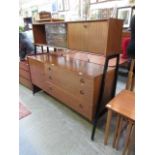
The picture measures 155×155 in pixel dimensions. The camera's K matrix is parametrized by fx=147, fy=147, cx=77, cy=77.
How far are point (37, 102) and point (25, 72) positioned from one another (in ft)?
2.47

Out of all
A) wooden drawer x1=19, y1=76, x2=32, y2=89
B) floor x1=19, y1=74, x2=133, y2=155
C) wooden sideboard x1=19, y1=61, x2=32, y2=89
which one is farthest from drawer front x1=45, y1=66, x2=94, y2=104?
wooden drawer x1=19, y1=76, x2=32, y2=89

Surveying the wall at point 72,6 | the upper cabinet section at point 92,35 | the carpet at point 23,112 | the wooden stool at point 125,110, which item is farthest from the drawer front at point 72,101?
the wall at point 72,6

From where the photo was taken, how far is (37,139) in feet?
5.89

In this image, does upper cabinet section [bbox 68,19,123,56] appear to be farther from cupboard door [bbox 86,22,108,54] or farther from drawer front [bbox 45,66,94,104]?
drawer front [bbox 45,66,94,104]

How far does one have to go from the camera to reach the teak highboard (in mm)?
1502

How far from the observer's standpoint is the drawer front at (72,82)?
1.66 metres

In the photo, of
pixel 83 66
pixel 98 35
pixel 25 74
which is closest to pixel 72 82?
pixel 83 66

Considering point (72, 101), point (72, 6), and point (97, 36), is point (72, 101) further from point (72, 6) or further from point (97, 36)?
point (72, 6)

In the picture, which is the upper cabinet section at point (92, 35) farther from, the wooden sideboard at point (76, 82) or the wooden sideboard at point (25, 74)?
the wooden sideboard at point (25, 74)

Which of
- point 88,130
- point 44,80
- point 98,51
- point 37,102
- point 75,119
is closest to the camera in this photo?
point 98,51

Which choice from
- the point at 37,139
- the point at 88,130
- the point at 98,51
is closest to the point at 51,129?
the point at 37,139

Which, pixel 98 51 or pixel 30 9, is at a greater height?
pixel 30 9
